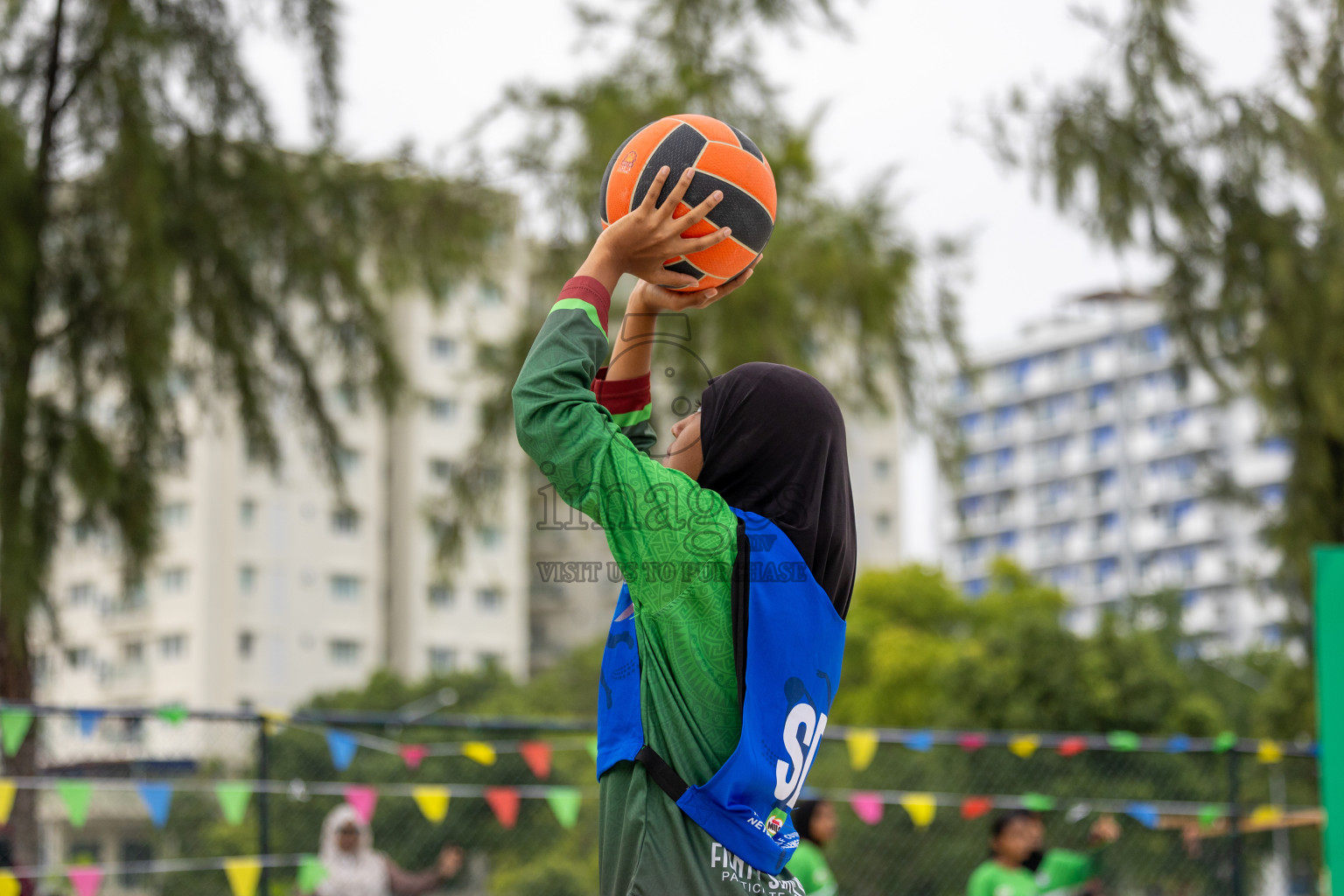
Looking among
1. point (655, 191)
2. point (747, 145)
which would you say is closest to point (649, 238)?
point (655, 191)

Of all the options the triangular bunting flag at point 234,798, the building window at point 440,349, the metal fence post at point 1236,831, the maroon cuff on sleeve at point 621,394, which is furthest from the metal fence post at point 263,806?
the building window at point 440,349

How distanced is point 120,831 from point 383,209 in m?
18.8

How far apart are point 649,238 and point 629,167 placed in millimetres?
333

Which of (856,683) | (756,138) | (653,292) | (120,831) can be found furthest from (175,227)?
(856,683)

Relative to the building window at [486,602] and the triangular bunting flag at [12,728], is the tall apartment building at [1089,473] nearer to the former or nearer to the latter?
the building window at [486,602]

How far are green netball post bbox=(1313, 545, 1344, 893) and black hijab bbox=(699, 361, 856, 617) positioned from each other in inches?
93.8

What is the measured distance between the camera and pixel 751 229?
7.91 feet

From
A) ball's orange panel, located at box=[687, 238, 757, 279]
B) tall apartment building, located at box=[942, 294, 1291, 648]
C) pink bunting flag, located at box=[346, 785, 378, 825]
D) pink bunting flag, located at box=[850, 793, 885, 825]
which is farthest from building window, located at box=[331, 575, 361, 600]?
ball's orange panel, located at box=[687, 238, 757, 279]

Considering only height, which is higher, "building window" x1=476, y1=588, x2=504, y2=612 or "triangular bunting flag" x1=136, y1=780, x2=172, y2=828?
"triangular bunting flag" x1=136, y1=780, x2=172, y2=828

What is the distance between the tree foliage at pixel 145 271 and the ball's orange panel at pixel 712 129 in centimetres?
585

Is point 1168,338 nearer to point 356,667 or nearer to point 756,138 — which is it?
point 756,138

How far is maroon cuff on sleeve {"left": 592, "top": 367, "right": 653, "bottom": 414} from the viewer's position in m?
2.37

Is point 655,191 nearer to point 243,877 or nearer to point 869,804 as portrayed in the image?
point 243,877

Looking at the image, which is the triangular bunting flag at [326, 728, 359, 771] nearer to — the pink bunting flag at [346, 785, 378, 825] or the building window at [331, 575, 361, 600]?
the pink bunting flag at [346, 785, 378, 825]
